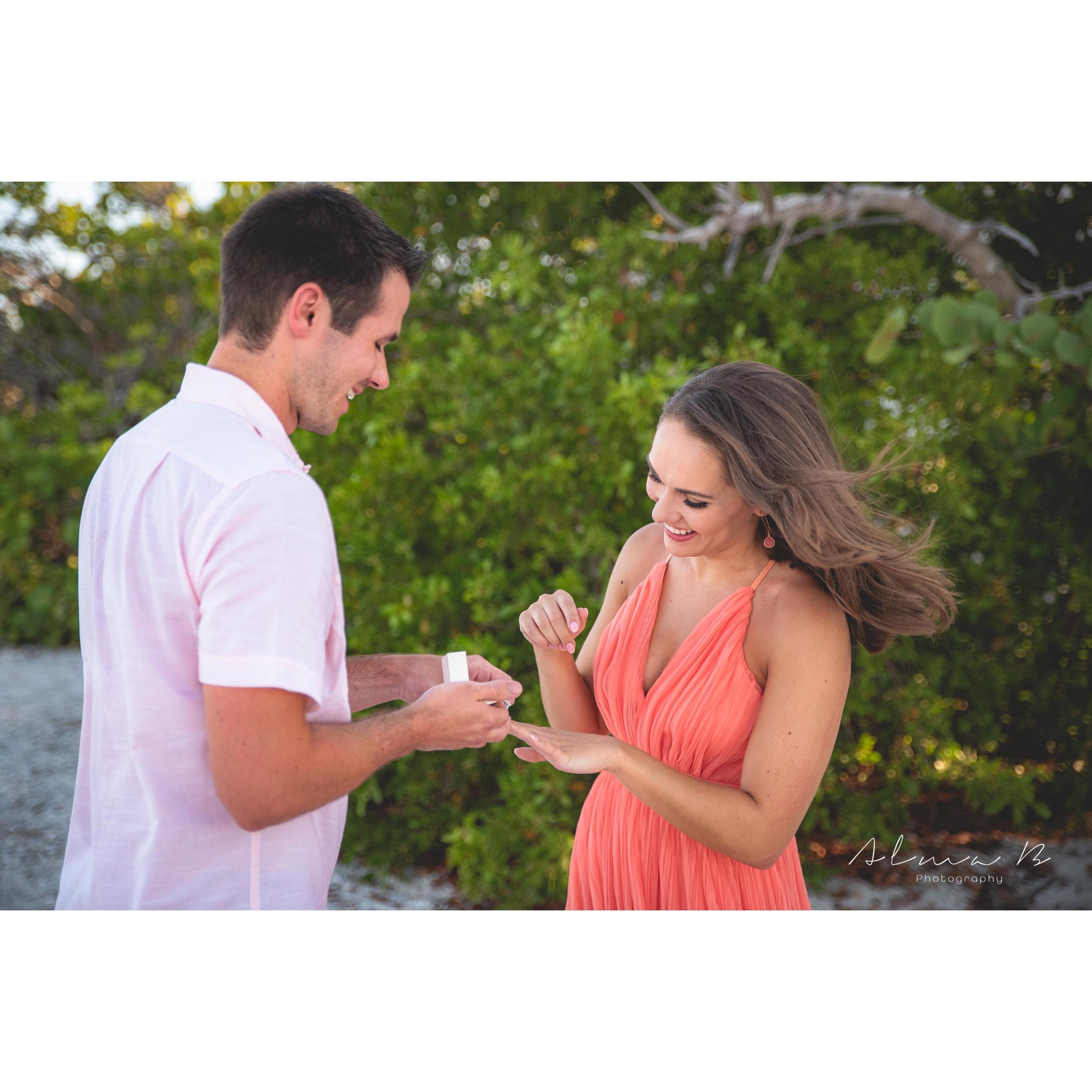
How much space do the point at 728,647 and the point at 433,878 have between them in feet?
7.15

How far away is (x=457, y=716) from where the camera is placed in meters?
1.65

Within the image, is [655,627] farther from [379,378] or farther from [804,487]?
[379,378]

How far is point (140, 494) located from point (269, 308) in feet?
1.26

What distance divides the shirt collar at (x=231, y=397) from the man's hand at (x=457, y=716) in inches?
17.6

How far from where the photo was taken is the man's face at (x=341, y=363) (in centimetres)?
165

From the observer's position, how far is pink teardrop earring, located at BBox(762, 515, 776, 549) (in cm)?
204

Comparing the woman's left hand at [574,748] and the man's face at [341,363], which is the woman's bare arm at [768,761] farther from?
the man's face at [341,363]

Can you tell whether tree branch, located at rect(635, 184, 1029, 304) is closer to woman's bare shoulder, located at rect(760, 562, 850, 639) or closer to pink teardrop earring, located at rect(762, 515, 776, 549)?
pink teardrop earring, located at rect(762, 515, 776, 549)

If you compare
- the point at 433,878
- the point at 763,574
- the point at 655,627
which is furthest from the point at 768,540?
the point at 433,878

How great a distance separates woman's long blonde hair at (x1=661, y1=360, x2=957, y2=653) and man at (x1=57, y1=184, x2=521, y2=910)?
2.16 ft

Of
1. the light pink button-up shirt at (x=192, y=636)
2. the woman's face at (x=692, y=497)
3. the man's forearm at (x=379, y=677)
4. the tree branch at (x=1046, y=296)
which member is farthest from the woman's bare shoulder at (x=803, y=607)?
the tree branch at (x=1046, y=296)

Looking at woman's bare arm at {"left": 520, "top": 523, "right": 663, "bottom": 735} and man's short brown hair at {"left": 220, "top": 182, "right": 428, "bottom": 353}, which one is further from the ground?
man's short brown hair at {"left": 220, "top": 182, "right": 428, "bottom": 353}

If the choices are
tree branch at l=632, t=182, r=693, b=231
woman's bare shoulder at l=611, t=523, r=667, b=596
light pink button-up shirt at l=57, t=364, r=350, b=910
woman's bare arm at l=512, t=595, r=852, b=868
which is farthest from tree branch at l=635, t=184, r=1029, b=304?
light pink button-up shirt at l=57, t=364, r=350, b=910
